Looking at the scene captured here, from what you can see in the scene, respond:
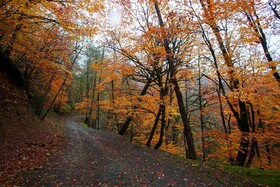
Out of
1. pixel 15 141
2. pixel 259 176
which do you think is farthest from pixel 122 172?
pixel 15 141

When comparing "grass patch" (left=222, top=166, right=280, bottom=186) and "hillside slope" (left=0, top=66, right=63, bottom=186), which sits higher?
"hillside slope" (left=0, top=66, right=63, bottom=186)

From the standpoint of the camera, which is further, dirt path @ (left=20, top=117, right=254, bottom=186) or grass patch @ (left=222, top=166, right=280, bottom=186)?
grass patch @ (left=222, top=166, right=280, bottom=186)

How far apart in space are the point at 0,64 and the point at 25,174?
8411 millimetres

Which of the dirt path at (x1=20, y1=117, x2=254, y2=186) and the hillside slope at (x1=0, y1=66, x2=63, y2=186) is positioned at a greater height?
the hillside slope at (x1=0, y1=66, x2=63, y2=186)

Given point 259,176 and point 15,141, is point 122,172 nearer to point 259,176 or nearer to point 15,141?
point 259,176

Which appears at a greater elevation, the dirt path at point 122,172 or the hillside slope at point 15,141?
the hillside slope at point 15,141

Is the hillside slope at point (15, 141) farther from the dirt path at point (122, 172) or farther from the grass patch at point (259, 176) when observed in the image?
the grass patch at point (259, 176)

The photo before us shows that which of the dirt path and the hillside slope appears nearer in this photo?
the dirt path

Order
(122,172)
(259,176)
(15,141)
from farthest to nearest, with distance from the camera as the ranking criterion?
(15,141) → (259,176) → (122,172)

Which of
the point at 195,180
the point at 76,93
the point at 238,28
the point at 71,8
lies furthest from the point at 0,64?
the point at 76,93

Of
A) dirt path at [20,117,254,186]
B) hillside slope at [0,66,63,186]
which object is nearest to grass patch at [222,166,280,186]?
dirt path at [20,117,254,186]

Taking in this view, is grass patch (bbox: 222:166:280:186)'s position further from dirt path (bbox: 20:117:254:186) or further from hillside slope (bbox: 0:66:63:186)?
hillside slope (bbox: 0:66:63:186)

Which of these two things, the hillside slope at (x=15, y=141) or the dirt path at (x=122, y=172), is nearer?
the dirt path at (x=122, y=172)

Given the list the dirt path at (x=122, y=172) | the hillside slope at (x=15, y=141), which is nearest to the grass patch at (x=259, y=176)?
the dirt path at (x=122, y=172)
